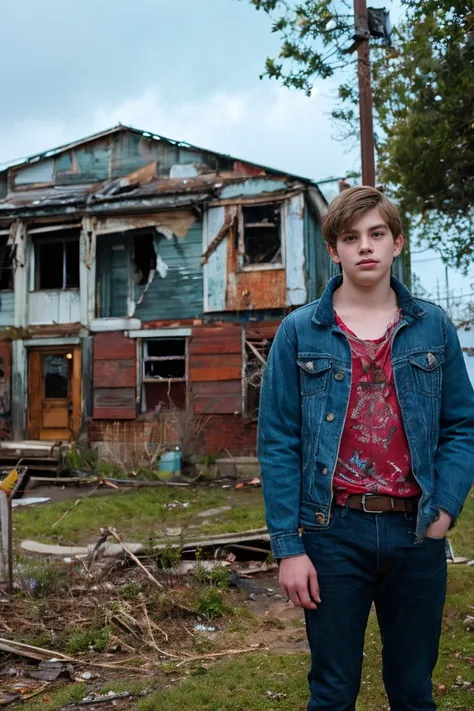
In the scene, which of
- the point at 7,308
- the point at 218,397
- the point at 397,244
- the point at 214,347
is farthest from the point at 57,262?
the point at 397,244

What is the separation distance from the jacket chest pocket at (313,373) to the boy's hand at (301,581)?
54 cm

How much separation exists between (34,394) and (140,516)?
779 centimetres

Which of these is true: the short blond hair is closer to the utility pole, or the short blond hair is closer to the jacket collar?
the jacket collar

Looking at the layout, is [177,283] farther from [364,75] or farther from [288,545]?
[288,545]

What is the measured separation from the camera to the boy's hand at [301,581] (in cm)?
208

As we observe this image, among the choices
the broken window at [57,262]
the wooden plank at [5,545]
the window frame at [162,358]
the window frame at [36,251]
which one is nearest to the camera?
the wooden plank at [5,545]

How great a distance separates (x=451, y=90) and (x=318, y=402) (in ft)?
23.3

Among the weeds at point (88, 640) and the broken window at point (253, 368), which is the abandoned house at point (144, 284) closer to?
the broken window at point (253, 368)

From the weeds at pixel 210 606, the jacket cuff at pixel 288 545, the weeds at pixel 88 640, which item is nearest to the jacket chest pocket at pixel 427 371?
the jacket cuff at pixel 288 545

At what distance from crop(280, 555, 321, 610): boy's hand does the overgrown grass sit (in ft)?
17.7

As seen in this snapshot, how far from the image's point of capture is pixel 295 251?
14.6 metres

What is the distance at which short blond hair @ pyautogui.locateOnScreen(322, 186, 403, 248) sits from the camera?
7.34 feet

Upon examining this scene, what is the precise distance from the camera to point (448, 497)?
212cm

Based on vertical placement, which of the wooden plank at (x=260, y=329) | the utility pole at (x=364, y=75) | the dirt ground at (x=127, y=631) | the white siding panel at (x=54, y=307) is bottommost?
the dirt ground at (x=127, y=631)
